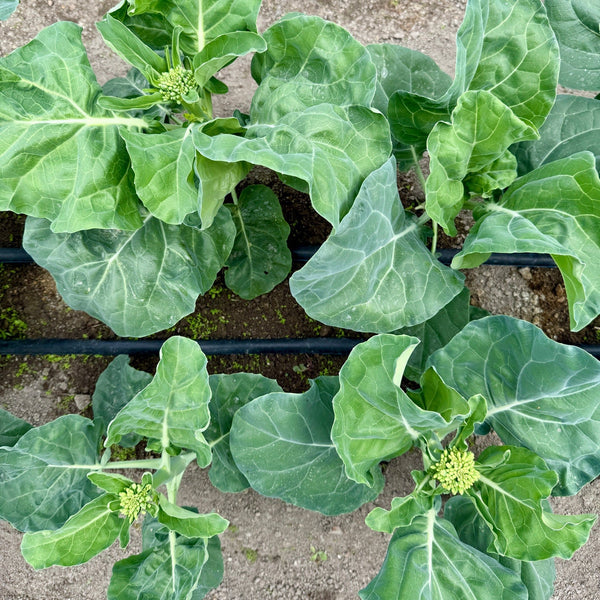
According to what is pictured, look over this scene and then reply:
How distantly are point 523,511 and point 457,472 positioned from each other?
0.76 ft

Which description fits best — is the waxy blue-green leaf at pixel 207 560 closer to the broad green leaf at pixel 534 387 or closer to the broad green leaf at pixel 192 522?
the broad green leaf at pixel 192 522

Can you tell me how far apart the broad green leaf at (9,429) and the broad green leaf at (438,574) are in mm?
1564

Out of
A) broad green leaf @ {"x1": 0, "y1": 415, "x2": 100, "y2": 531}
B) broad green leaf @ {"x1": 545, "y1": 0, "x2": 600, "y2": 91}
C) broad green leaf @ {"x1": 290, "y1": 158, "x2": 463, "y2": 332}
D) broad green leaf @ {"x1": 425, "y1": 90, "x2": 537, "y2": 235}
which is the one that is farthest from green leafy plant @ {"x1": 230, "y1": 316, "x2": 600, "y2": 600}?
broad green leaf @ {"x1": 545, "y1": 0, "x2": 600, "y2": 91}

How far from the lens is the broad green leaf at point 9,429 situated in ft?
7.86

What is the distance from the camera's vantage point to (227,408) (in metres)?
2.39

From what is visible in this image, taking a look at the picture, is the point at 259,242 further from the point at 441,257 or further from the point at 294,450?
the point at 294,450

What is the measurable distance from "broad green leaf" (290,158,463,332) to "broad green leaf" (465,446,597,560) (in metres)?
0.57

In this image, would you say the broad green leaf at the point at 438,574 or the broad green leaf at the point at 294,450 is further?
the broad green leaf at the point at 294,450

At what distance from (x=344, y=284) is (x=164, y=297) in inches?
30.6

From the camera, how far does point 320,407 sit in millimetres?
2191

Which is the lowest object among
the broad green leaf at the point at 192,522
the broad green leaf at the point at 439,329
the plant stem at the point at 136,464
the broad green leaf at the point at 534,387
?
the plant stem at the point at 136,464

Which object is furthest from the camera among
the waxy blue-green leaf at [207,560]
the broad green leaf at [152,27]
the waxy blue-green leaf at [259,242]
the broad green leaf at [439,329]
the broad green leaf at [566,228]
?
the waxy blue-green leaf at [259,242]

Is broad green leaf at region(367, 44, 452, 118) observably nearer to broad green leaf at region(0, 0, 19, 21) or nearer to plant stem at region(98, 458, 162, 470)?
broad green leaf at region(0, 0, 19, 21)

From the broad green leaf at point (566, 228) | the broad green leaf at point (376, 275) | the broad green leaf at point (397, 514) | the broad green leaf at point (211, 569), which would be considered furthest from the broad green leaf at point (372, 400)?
the broad green leaf at point (211, 569)
